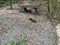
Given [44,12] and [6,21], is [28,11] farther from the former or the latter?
[6,21]

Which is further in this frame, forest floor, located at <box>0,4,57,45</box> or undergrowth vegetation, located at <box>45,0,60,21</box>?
undergrowth vegetation, located at <box>45,0,60,21</box>

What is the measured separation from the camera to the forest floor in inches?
180

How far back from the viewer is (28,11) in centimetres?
734

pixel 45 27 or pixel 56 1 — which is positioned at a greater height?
pixel 56 1

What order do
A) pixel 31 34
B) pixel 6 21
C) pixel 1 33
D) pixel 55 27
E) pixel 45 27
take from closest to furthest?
pixel 1 33 → pixel 31 34 → pixel 6 21 → pixel 45 27 → pixel 55 27

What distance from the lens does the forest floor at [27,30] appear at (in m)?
4.58

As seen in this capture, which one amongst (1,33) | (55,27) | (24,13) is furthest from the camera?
(24,13)

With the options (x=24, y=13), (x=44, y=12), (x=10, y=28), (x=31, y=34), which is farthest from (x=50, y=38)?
(x=44, y=12)

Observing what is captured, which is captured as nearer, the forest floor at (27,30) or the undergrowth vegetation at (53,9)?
the forest floor at (27,30)

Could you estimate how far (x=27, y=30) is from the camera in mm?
5324

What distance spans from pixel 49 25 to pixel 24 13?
3.58 ft

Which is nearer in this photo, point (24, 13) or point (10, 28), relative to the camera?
point (10, 28)

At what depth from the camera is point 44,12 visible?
7785mm

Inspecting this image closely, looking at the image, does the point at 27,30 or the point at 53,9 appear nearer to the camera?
the point at 27,30
